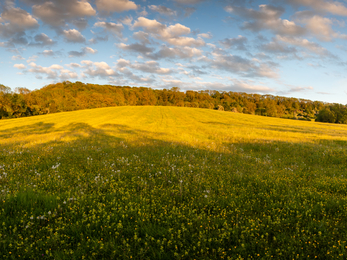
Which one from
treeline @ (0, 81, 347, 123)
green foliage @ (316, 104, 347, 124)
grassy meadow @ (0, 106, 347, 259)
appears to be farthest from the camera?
green foliage @ (316, 104, 347, 124)

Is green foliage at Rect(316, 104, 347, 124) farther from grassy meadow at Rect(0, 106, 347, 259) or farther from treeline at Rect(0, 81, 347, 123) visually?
grassy meadow at Rect(0, 106, 347, 259)

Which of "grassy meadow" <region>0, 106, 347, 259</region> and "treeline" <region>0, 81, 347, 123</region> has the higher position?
"treeline" <region>0, 81, 347, 123</region>

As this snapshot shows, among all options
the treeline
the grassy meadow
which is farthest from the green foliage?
the grassy meadow

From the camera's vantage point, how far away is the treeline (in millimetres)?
63213

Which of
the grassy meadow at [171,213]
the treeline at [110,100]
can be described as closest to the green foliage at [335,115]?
the treeline at [110,100]

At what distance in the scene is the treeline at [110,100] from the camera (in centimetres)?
6321

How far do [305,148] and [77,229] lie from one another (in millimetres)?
13211

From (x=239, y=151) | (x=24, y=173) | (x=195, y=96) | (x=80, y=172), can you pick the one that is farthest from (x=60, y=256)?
(x=195, y=96)

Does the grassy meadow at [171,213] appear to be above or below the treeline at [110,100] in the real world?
below

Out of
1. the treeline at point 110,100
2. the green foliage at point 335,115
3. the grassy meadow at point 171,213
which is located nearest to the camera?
the grassy meadow at point 171,213

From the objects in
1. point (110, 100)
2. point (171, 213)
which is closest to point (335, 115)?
point (171, 213)

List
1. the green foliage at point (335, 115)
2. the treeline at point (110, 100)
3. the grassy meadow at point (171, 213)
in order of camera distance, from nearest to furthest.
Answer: the grassy meadow at point (171, 213)
the treeline at point (110, 100)
the green foliage at point (335, 115)

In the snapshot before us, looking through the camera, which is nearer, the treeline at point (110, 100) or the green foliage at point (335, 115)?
the treeline at point (110, 100)

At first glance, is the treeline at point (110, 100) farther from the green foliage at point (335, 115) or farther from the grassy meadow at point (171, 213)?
the grassy meadow at point (171, 213)
